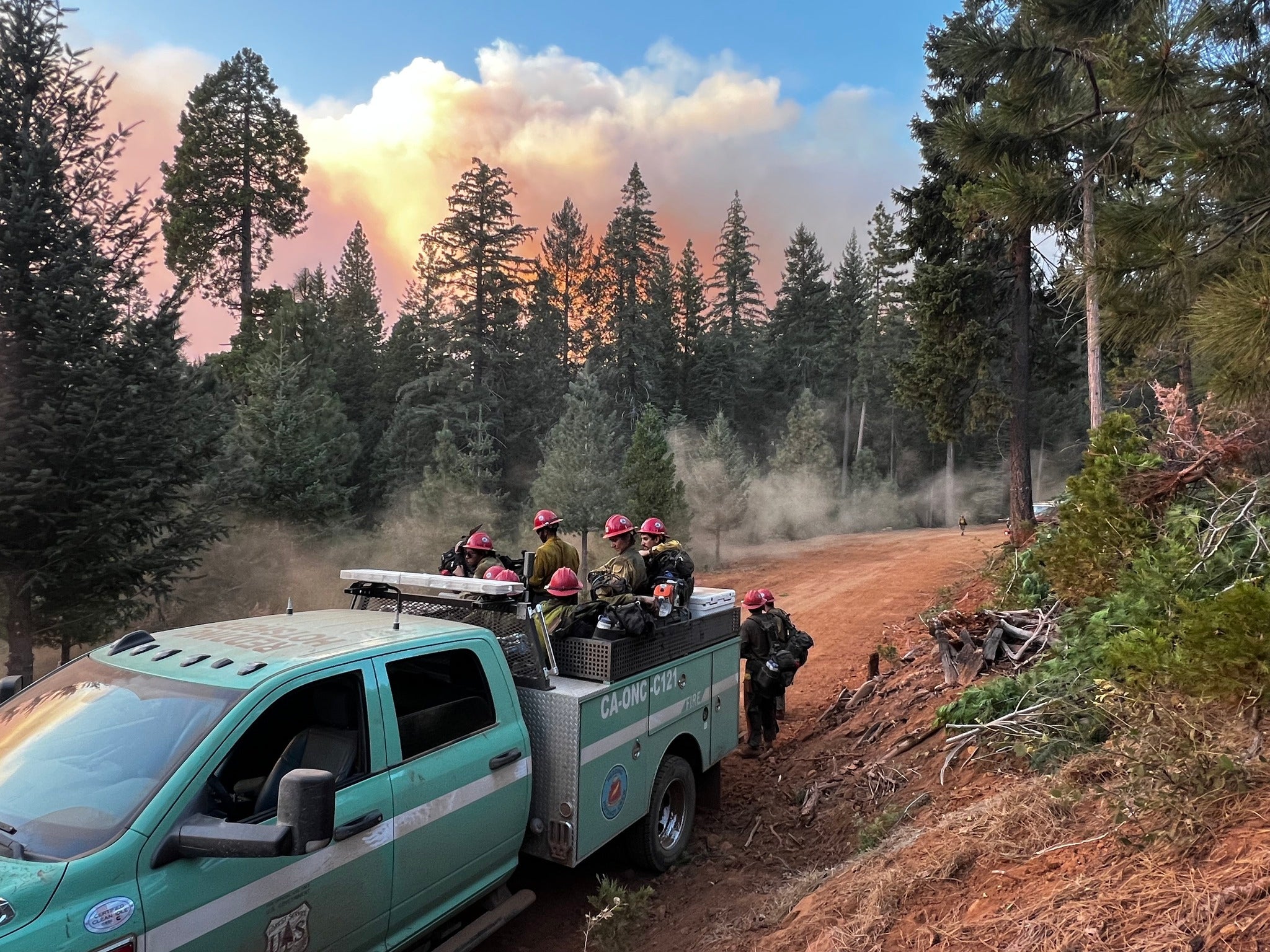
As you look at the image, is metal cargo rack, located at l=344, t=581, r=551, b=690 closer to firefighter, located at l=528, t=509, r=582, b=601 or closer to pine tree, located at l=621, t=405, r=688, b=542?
firefighter, located at l=528, t=509, r=582, b=601

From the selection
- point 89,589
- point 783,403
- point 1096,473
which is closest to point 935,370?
point 1096,473

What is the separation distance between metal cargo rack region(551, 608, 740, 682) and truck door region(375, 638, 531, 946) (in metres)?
0.68

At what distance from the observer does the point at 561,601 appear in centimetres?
569

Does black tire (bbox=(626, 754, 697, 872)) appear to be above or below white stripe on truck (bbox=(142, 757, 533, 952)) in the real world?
below

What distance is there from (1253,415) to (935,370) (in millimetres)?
15022

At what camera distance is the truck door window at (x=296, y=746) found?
118 inches

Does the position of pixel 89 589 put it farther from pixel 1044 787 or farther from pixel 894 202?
pixel 894 202

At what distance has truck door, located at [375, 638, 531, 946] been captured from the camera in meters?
3.55

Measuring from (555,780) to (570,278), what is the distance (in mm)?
53256

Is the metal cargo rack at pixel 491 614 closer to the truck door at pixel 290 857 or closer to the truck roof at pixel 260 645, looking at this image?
the truck roof at pixel 260 645

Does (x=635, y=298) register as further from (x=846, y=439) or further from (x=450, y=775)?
(x=450, y=775)

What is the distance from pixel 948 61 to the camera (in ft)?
21.7

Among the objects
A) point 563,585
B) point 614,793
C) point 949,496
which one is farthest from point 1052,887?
point 949,496

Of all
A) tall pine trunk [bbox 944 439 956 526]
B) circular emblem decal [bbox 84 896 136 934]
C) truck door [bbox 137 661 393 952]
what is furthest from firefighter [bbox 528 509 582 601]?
tall pine trunk [bbox 944 439 956 526]
